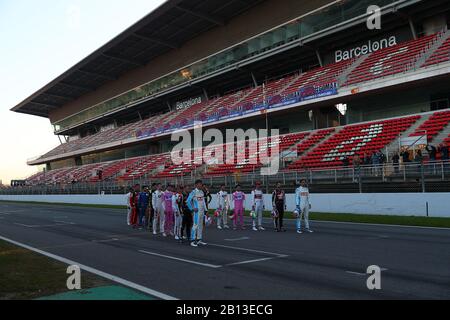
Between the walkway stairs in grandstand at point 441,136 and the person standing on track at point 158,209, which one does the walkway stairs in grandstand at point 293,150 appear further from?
the person standing on track at point 158,209

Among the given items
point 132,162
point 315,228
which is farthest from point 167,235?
point 132,162

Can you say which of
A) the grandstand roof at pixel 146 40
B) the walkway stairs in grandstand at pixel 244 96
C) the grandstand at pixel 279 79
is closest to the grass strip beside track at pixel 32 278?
the grandstand at pixel 279 79

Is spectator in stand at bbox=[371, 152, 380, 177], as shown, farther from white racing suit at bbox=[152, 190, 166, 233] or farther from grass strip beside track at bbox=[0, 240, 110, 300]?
grass strip beside track at bbox=[0, 240, 110, 300]

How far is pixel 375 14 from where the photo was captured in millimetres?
28078

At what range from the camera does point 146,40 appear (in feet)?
147

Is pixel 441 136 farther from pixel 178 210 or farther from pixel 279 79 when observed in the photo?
pixel 279 79

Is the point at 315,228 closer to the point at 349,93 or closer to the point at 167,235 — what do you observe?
the point at 167,235

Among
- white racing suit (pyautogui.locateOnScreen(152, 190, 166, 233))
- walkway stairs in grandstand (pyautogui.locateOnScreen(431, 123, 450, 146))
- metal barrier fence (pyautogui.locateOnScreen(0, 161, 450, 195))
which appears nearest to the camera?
white racing suit (pyautogui.locateOnScreen(152, 190, 166, 233))

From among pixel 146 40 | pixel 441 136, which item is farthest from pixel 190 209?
pixel 146 40

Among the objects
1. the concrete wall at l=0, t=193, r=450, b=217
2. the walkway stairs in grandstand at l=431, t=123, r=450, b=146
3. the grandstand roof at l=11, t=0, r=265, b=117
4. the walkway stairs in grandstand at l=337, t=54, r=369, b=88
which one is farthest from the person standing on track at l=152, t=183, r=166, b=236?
the grandstand roof at l=11, t=0, r=265, b=117

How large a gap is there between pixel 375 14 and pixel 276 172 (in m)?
12.9

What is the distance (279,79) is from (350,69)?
10.3 meters

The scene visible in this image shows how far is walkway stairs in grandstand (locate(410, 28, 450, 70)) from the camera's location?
80.3 ft

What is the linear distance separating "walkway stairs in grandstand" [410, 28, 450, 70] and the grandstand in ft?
0.28
